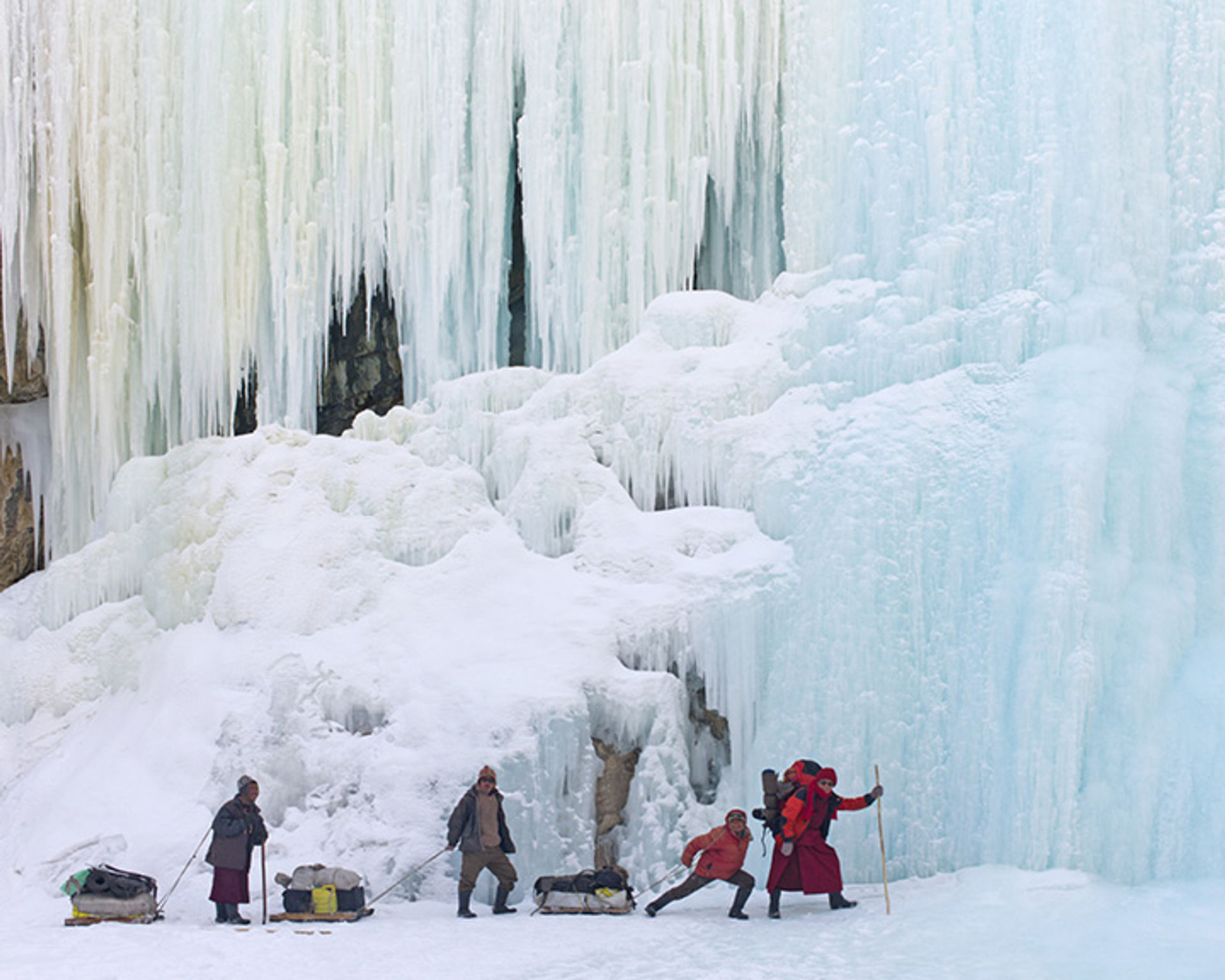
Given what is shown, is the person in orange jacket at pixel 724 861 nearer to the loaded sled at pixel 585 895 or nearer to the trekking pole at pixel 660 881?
the loaded sled at pixel 585 895

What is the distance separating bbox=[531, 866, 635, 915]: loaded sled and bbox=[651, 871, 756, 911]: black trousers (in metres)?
0.21

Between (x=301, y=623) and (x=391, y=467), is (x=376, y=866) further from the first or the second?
(x=391, y=467)

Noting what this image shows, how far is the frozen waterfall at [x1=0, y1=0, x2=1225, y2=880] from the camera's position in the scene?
8586 millimetres

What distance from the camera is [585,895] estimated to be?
8031 mm

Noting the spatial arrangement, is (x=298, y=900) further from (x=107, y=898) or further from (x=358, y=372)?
(x=358, y=372)

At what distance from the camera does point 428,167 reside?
11156 millimetres

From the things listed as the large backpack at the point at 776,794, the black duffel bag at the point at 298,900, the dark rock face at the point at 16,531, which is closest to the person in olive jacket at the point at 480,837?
the black duffel bag at the point at 298,900

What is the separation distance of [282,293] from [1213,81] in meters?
6.66

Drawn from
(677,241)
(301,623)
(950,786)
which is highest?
(677,241)

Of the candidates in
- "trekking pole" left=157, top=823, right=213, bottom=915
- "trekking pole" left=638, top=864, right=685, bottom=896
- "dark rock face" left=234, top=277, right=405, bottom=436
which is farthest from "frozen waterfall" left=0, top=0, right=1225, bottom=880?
"dark rock face" left=234, top=277, right=405, bottom=436

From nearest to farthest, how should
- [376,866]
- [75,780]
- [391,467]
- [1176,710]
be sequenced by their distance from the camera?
[1176,710], [376,866], [75,780], [391,467]

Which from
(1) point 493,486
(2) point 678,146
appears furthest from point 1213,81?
(1) point 493,486

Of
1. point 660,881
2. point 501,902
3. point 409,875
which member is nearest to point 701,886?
point 660,881

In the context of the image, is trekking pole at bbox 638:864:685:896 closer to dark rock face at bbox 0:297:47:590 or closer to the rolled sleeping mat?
the rolled sleeping mat
